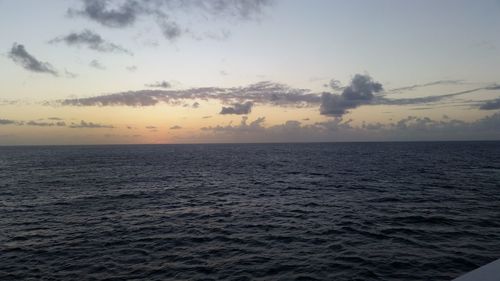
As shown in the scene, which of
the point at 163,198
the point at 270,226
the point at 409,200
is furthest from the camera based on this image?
the point at 163,198

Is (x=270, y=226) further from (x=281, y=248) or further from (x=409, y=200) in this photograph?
(x=409, y=200)

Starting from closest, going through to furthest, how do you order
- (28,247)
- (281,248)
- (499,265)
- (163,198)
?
1. (499,265)
2. (281,248)
3. (28,247)
4. (163,198)

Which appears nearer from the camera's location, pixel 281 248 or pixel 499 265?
pixel 499 265

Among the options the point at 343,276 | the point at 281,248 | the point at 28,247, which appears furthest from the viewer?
the point at 28,247

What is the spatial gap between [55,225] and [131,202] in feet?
36.9

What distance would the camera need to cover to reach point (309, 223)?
29.8 metres

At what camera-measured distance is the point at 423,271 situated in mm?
18656

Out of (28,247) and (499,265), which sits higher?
(499,265)

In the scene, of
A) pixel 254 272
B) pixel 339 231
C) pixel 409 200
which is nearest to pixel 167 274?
pixel 254 272

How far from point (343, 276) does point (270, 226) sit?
11184 mm

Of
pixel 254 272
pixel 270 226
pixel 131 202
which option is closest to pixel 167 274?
pixel 254 272

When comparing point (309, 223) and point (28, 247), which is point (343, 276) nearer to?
point (309, 223)

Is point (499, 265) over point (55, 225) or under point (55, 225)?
over

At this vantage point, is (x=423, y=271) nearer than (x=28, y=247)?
Yes
